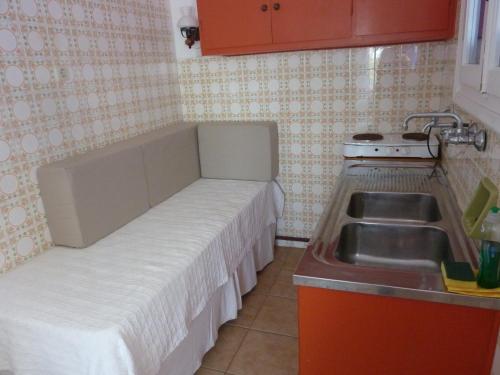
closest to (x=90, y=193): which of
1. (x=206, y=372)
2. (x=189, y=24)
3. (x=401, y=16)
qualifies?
(x=206, y=372)

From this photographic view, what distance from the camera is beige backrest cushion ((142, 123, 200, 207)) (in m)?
2.11

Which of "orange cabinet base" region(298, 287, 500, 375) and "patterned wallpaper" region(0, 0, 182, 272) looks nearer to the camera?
"orange cabinet base" region(298, 287, 500, 375)

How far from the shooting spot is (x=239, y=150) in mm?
2498

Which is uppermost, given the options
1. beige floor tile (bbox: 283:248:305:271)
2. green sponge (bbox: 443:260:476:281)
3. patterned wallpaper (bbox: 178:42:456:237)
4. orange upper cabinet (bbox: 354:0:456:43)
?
orange upper cabinet (bbox: 354:0:456:43)

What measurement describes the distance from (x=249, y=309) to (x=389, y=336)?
1.32 m

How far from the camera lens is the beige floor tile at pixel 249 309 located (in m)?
2.09

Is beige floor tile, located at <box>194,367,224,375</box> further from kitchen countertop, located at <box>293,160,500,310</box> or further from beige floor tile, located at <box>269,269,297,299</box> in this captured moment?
kitchen countertop, located at <box>293,160,500,310</box>

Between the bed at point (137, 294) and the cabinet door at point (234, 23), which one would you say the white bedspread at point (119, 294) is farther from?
the cabinet door at point (234, 23)

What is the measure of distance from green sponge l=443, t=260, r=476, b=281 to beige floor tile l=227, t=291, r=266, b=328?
1.34 m

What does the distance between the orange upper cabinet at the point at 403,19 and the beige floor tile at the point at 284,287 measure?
1557 mm

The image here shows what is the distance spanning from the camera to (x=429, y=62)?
2.15 metres

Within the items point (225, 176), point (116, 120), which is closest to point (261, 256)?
point (225, 176)

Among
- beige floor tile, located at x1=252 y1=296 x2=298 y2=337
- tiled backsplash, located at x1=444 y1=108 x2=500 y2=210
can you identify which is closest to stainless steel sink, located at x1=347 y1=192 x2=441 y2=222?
tiled backsplash, located at x1=444 y1=108 x2=500 y2=210

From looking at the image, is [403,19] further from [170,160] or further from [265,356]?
[265,356]
